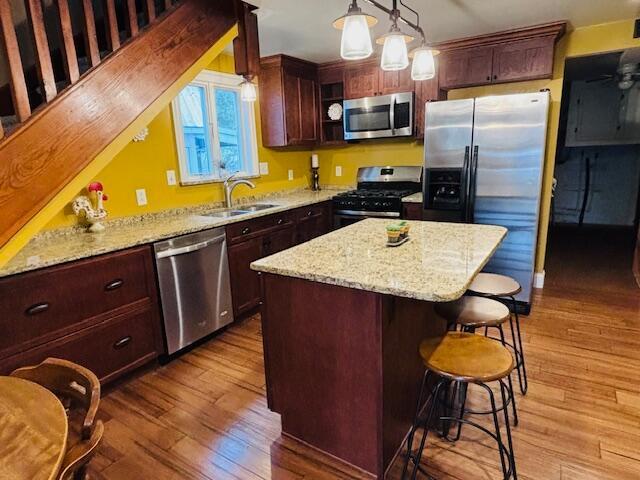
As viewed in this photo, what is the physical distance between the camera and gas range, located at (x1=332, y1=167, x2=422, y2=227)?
394 centimetres

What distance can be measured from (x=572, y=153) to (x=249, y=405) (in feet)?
22.8

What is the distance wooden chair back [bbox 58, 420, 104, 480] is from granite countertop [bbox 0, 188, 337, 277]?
3.62ft

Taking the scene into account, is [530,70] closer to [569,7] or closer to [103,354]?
[569,7]

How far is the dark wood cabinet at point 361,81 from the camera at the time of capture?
13.7ft

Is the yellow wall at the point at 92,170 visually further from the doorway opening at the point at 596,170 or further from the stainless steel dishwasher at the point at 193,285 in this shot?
the doorway opening at the point at 596,170

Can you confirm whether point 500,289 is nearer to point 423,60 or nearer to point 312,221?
point 423,60

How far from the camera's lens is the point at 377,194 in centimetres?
415

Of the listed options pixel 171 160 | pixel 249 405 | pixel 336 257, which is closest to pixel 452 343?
pixel 336 257

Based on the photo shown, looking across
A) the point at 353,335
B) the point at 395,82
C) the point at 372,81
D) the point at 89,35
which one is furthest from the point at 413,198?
the point at 89,35

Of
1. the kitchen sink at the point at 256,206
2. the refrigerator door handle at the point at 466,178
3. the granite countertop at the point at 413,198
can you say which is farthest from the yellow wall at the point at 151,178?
the refrigerator door handle at the point at 466,178

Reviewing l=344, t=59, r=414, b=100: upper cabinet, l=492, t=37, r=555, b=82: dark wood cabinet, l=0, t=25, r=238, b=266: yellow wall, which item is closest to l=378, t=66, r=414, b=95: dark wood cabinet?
l=344, t=59, r=414, b=100: upper cabinet

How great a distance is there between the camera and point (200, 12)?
1.81 meters

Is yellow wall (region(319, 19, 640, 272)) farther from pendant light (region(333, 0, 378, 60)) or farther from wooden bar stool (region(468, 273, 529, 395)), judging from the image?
pendant light (region(333, 0, 378, 60))

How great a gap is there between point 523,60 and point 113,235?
3603 mm
